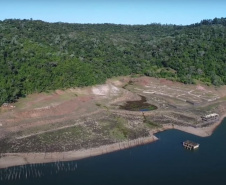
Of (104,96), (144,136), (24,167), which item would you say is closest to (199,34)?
(104,96)

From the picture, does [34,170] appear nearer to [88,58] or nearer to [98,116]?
[98,116]

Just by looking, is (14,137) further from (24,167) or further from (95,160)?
(95,160)

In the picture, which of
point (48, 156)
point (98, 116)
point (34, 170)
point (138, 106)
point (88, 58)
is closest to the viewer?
point (34, 170)

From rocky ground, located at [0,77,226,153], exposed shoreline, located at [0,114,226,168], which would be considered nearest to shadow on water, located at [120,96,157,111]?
rocky ground, located at [0,77,226,153]

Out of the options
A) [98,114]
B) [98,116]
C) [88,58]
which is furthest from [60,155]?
[88,58]

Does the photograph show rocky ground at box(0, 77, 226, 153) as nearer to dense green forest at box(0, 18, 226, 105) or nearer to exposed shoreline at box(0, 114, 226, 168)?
exposed shoreline at box(0, 114, 226, 168)

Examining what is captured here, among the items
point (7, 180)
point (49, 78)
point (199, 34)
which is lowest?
point (7, 180)
